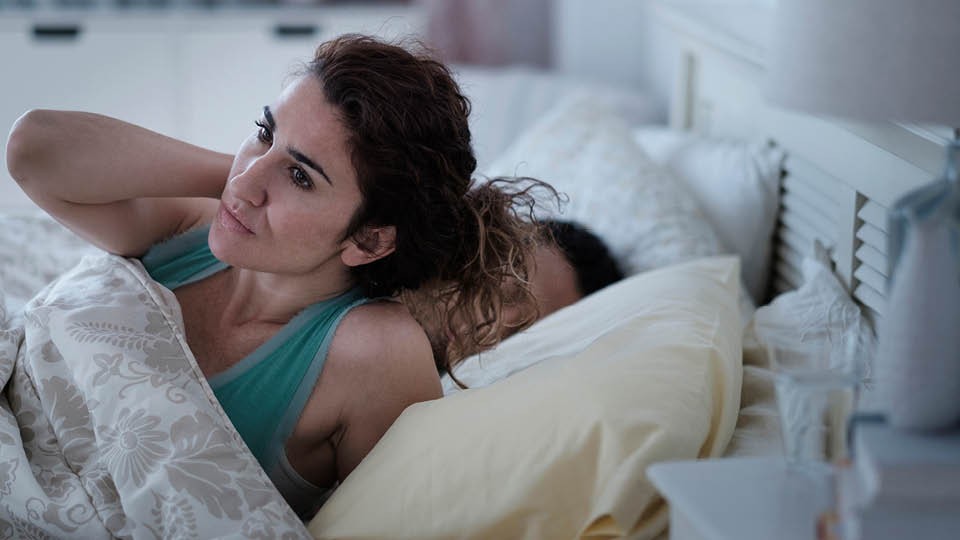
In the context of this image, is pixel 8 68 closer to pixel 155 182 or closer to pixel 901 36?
pixel 155 182

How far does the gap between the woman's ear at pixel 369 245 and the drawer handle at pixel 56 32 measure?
10.0ft

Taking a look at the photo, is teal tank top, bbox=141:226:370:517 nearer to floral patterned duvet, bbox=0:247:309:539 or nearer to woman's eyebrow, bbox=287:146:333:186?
floral patterned duvet, bbox=0:247:309:539

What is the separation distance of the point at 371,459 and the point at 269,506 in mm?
130

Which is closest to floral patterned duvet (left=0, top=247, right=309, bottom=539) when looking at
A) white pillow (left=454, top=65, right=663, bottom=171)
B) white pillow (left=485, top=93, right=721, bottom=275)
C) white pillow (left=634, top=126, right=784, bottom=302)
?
white pillow (left=485, top=93, right=721, bottom=275)

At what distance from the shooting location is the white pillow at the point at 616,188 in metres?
1.85

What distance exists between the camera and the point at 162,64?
13.0 ft

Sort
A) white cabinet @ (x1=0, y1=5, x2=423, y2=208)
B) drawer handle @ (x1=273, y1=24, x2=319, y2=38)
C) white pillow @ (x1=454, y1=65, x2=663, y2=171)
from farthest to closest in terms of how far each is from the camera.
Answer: drawer handle @ (x1=273, y1=24, x2=319, y2=38) → white cabinet @ (x1=0, y1=5, x2=423, y2=208) → white pillow @ (x1=454, y1=65, x2=663, y2=171)

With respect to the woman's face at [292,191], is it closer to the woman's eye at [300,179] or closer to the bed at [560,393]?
the woman's eye at [300,179]

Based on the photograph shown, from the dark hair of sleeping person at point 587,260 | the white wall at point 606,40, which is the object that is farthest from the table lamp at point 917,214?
the white wall at point 606,40

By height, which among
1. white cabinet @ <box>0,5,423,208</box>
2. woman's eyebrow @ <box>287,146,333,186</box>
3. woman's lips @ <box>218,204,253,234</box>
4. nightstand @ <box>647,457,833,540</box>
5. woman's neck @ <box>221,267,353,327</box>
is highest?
woman's eyebrow @ <box>287,146,333,186</box>

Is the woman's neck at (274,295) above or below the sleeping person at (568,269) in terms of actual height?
above

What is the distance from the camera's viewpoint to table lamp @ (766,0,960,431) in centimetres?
78

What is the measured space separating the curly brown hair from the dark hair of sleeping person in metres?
0.36

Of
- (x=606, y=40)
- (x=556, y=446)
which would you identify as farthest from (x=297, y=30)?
(x=556, y=446)
